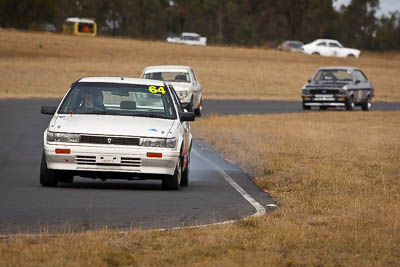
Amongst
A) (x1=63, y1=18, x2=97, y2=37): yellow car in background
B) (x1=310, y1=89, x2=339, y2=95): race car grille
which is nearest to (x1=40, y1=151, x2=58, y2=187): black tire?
(x1=310, y1=89, x2=339, y2=95): race car grille

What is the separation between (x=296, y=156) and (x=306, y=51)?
7517cm

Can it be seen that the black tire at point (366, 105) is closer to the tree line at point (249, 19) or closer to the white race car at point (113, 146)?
the white race car at point (113, 146)

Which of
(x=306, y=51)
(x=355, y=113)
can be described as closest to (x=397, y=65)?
(x=306, y=51)

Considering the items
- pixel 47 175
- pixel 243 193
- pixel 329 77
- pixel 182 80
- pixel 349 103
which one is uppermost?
pixel 47 175

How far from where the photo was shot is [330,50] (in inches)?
3632

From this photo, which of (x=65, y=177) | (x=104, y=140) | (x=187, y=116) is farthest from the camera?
(x=187, y=116)

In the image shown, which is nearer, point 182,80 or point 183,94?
point 183,94

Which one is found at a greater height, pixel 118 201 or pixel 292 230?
pixel 292 230

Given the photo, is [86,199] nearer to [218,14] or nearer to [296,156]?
[296,156]

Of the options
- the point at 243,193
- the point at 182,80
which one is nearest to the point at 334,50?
the point at 182,80

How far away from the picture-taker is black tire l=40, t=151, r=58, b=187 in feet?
43.8

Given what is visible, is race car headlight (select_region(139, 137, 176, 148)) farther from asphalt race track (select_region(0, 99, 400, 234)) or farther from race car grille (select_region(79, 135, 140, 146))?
asphalt race track (select_region(0, 99, 400, 234))

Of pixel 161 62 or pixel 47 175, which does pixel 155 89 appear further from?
pixel 161 62

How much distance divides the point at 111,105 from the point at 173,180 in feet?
6.03
